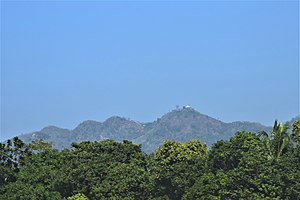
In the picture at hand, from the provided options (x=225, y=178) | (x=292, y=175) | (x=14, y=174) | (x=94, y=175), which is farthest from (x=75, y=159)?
(x=292, y=175)

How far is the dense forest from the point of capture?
36000mm

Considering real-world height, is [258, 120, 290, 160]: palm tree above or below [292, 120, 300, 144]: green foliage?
below

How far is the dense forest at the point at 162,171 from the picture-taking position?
36000 mm

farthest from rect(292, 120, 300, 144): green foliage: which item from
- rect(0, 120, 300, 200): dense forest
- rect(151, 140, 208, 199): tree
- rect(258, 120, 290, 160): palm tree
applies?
rect(151, 140, 208, 199): tree

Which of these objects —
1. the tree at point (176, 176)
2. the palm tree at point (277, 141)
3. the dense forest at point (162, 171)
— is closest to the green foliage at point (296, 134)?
the dense forest at point (162, 171)

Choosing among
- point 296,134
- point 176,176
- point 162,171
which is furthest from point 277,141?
point 162,171

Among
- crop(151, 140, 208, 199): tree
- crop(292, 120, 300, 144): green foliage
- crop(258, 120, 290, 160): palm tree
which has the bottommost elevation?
crop(151, 140, 208, 199): tree

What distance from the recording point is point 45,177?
1891 inches

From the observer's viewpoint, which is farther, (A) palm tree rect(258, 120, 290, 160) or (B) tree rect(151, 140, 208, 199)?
(A) palm tree rect(258, 120, 290, 160)

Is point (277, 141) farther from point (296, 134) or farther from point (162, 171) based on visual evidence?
point (162, 171)

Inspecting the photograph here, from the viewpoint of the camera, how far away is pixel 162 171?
43375 millimetres

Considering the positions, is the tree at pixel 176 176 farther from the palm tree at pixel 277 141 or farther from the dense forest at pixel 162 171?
the palm tree at pixel 277 141

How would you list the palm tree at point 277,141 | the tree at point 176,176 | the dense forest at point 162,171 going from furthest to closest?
the palm tree at point 277,141 → the tree at point 176,176 → the dense forest at point 162,171

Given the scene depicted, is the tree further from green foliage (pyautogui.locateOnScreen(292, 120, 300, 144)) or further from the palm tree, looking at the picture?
green foliage (pyautogui.locateOnScreen(292, 120, 300, 144))
